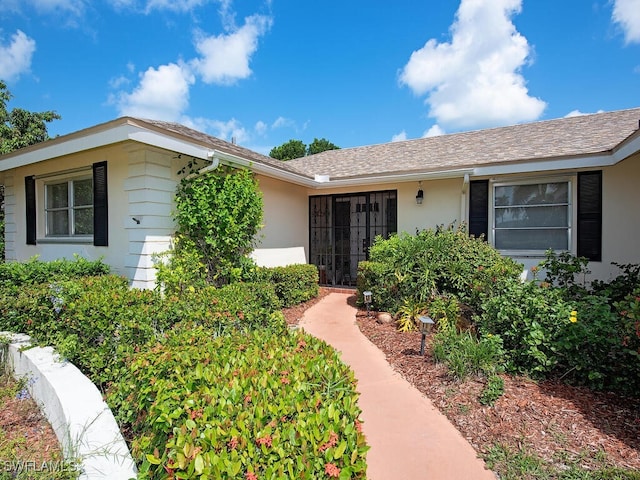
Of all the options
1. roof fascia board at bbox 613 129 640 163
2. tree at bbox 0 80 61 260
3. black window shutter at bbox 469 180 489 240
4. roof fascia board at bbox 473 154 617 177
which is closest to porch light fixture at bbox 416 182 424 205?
black window shutter at bbox 469 180 489 240

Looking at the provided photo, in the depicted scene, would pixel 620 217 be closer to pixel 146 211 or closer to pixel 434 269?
pixel 434 269

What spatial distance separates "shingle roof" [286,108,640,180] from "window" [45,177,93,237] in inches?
229

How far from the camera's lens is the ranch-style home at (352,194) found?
5633 mm

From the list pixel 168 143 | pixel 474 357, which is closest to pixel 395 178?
pixel 168 143

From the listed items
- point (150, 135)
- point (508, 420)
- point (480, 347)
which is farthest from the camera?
point (150, 135)

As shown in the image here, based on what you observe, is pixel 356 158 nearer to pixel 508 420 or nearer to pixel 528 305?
pixel 528 305

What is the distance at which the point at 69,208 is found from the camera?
6969 millimetres

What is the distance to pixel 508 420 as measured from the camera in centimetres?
298

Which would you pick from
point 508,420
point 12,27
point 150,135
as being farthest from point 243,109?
point 508,420

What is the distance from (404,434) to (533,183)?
22.0 feet

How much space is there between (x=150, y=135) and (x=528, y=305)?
581 centimetres

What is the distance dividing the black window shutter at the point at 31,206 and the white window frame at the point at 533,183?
10.5 meters

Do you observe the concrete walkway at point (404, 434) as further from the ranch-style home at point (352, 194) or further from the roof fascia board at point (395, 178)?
the roof fascia board at point (395, 178)

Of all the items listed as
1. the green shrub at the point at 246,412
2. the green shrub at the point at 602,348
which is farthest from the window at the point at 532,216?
the green shrub at the point at 246,412
